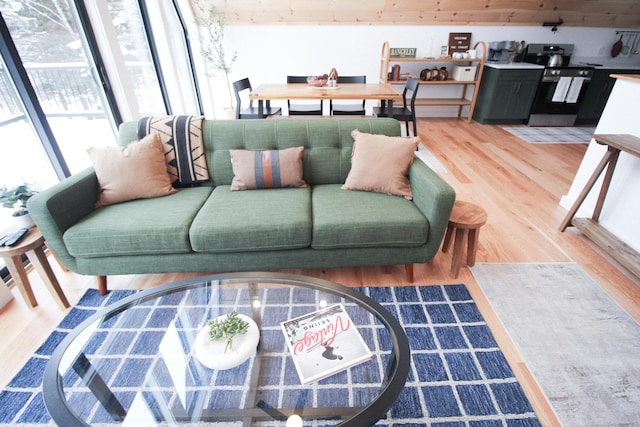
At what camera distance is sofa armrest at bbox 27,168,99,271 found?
4.95 feet

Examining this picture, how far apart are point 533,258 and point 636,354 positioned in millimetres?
729

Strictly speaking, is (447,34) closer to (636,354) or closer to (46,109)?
(636,354)

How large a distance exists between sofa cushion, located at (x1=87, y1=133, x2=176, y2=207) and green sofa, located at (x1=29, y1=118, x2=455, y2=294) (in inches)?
2.1

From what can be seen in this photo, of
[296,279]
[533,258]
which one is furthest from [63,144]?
[533,258]

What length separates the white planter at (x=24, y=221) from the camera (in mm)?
1613

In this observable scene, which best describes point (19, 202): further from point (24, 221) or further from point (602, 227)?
point (602, 227)

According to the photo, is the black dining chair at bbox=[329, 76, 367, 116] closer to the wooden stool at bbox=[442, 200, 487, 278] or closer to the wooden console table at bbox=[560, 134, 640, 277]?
the wooden stool at bbox=[442, 200, 487, 278]

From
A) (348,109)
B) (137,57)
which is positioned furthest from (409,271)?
(137,57)

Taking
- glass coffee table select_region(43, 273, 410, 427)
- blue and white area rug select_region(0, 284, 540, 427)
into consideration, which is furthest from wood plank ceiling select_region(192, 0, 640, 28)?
glass coffee table select_region(43, 273, 410, 427)

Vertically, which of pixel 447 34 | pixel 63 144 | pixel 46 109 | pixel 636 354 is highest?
pixel 447 34

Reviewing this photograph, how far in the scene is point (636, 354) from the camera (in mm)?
1446

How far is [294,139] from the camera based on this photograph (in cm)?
208

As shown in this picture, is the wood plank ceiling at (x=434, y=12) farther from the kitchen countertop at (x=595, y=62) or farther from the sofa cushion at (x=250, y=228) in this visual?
the sofa cushion at (x=250, y=228)

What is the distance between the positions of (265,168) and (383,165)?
73 centimetres
